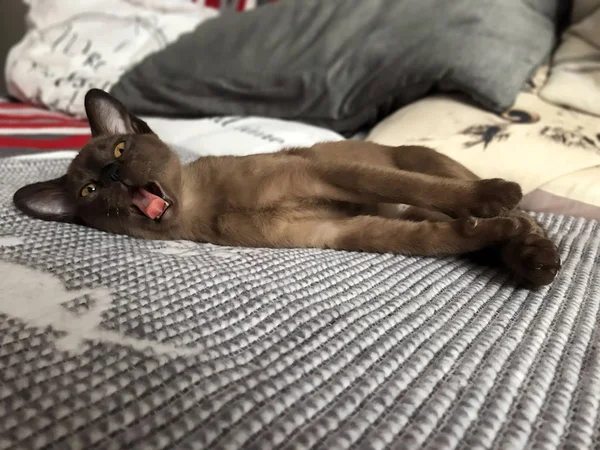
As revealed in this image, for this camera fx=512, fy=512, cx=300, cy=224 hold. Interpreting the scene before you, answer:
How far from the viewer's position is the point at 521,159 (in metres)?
1.17

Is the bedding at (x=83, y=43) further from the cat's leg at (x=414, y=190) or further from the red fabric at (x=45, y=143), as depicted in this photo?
the cat's leg at (x=414, y=190)

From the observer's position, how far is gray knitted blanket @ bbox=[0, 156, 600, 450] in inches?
16.6

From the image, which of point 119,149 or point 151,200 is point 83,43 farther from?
point 151,200

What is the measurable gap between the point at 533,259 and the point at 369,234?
10.6 inches

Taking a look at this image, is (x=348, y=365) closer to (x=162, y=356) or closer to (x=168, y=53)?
(x=162, y=356)

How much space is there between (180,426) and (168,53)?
1718 millimetres

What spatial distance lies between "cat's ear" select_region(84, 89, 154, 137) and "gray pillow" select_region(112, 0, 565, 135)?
2.12ft

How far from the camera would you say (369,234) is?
0.90 meters

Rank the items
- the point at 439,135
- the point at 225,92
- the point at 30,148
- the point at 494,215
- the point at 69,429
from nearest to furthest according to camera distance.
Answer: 1. the point at 69,429
2. the point at 494,215
3. the point at 439,135
4. the point at 30,148
5. the point at 225,92

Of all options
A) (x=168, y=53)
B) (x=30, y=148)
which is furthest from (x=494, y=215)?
(x=168, y=53)

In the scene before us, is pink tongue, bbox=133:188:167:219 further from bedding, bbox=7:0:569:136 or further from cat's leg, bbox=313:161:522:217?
bedding, bbox=7:0:569:136

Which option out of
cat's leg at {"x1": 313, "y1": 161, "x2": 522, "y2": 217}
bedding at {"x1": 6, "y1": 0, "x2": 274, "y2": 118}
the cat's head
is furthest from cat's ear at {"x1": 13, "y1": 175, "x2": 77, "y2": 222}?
bedding at {"x1": 6, "y1": 0, "x2": 274, "y2": 118}

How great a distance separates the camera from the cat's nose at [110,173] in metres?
0.91

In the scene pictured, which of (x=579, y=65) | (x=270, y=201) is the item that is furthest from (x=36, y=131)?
(x=579, y=65)
